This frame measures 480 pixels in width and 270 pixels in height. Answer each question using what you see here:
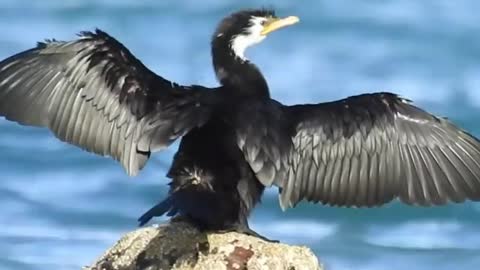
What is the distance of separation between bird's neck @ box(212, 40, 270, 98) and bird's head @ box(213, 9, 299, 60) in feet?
0.08

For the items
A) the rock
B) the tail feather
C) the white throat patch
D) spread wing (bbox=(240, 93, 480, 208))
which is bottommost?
the rock

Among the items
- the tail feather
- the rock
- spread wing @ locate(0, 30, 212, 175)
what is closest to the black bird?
spread wing @ locate(0, 30, 212, 175)

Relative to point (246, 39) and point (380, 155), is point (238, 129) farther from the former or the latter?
point (380, 155)

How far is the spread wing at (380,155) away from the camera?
959cm

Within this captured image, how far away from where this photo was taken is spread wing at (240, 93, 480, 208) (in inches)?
378

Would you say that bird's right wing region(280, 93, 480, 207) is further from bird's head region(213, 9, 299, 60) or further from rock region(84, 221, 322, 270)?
rock region(84, 221, 322, 270)

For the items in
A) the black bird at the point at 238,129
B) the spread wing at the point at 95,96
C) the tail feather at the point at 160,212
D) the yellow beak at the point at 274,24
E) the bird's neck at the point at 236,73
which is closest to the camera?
the tail feather at the point at 160,212

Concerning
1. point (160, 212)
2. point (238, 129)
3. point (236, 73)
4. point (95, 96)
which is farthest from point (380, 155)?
point (160, 212)

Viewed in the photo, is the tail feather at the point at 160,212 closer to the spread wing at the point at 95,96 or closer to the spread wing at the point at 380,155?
the spread wing at the point at 95,96

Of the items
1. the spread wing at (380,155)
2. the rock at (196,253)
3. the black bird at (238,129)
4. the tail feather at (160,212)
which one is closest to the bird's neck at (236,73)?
the black bird at (238,129)

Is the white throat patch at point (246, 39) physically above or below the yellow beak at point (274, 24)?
below

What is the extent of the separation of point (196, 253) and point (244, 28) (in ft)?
5.24

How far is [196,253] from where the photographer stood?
8516 millimetres

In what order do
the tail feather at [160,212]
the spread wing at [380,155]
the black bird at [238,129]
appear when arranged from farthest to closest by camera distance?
the spread wing at [380,155], the black bird at [238,129], the tail feather at [160,212]
